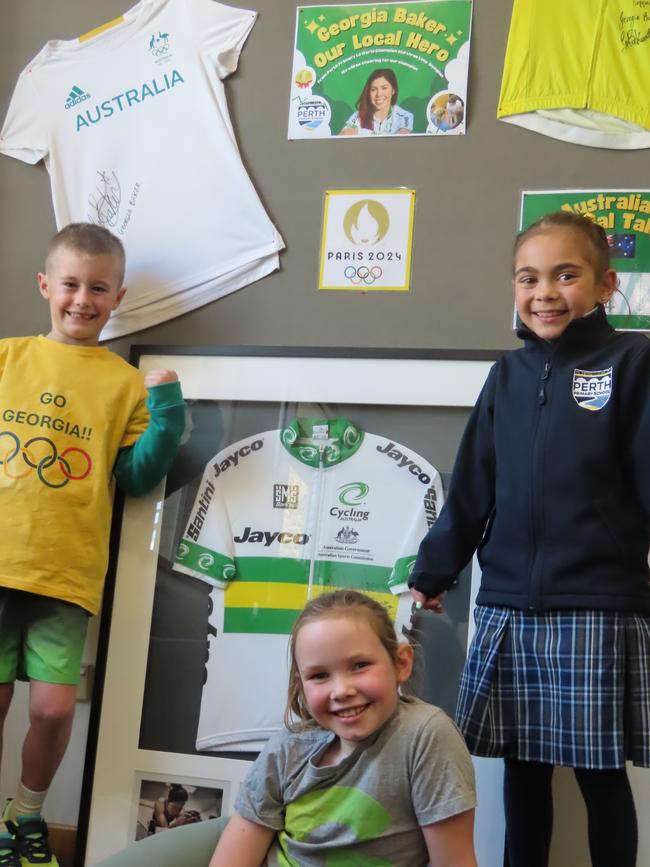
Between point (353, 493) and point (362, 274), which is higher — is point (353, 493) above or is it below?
below

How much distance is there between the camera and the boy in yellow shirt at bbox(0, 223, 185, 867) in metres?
1.79

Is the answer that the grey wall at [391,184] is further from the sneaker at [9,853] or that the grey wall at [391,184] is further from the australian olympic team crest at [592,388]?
the sneaker at [9,853]

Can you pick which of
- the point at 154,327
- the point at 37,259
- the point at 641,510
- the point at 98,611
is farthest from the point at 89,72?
the point at 641,510

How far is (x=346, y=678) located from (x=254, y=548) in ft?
2.36

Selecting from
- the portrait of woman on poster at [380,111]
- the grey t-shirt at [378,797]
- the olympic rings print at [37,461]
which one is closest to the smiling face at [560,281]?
the portrait of woman on poster at [380,111]

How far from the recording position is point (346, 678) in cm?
A: 124

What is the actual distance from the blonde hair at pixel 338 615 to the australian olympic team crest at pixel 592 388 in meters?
0.49

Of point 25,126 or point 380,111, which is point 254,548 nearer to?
point 380,111

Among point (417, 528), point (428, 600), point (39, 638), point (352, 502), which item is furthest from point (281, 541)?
point (39, 638)

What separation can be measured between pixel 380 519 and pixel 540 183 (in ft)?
2.45

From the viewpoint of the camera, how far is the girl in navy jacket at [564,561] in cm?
141

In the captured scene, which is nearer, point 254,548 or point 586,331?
point 586,331

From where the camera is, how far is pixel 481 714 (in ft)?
4.92

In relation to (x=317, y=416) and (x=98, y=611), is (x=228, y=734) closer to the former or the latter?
(x=98, y=611)
